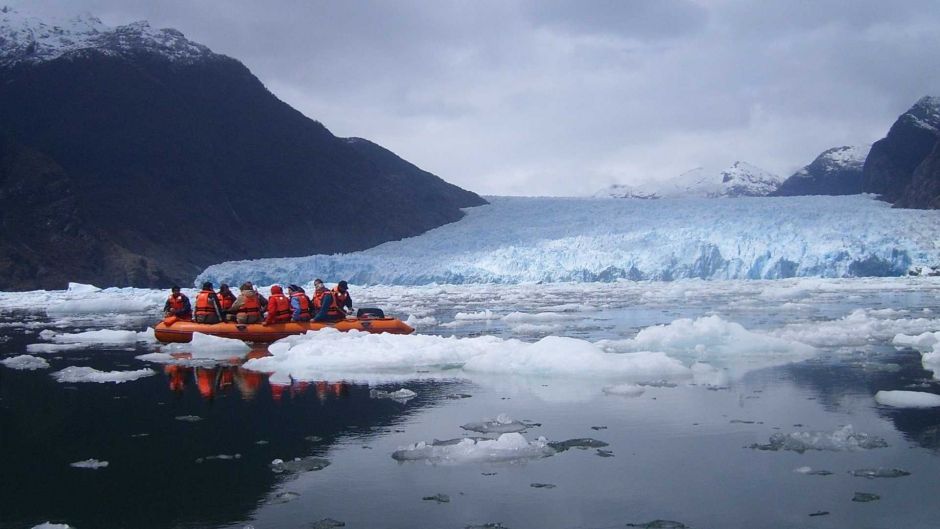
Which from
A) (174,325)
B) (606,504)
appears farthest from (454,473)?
(174,325)

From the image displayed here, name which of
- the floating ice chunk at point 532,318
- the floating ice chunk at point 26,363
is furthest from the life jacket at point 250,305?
the floating ice chunk at point 532,318

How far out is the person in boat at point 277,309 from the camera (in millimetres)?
13281

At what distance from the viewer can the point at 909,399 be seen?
24.1 feet

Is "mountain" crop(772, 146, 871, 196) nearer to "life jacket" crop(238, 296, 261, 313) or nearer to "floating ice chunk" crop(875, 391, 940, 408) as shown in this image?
"life jacket" crop(238, 296, 261, 313)

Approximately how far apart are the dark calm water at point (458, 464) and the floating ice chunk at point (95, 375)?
0.99ft

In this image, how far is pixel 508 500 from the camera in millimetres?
4949

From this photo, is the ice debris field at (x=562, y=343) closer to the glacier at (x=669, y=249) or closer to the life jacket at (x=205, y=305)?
the life jacket at (x=205, y=305)

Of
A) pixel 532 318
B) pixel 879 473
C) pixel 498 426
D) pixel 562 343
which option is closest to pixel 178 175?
pixel 532 318

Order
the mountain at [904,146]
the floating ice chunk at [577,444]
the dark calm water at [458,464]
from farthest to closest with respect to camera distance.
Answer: the mountain at [904,146] → the floating ice chunk at [577,444] → the dark calm water at [458,464]

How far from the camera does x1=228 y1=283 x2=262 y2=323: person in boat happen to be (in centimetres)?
1337

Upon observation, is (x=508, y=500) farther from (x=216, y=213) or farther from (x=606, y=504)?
(x=216, y=213)

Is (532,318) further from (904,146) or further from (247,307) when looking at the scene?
(904,146)

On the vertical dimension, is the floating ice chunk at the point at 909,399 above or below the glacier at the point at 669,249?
below

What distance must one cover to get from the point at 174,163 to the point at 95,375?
48.6m
